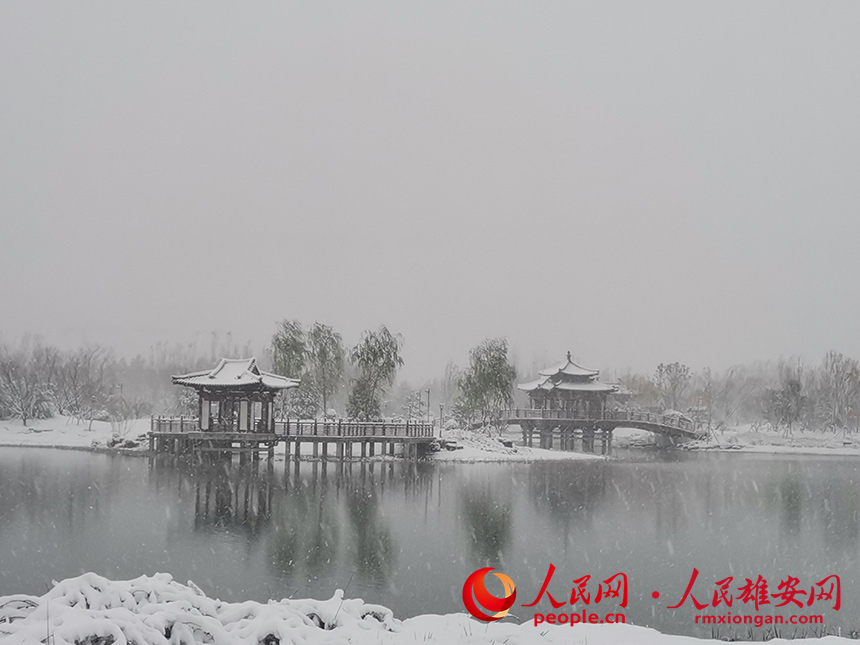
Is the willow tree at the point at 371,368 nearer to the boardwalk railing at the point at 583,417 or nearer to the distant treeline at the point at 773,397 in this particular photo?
the boardwalk railing at the point at 583,417

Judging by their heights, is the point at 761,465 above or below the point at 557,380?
below

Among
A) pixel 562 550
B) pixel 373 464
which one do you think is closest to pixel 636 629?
pixel 562 550

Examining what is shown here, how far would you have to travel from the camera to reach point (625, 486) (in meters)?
24.5

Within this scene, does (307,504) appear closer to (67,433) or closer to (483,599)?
(483,599)

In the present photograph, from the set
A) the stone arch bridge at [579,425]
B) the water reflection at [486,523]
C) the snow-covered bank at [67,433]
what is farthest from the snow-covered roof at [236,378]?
the stone arch bridge at [579,425]

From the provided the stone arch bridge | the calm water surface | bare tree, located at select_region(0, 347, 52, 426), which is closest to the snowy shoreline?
bare tree, located at select_region(0, 347, 52, 426)

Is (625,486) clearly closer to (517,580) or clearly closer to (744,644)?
(517,580)

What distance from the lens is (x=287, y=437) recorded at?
2888 centimetres

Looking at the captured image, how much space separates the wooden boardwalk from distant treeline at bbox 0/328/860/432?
11.4 feet

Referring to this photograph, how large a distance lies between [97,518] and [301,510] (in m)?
4.32

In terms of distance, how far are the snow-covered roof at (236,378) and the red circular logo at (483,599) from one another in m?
18.5

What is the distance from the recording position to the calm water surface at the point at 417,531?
11.7 m

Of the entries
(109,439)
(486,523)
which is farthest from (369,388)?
(486,523)

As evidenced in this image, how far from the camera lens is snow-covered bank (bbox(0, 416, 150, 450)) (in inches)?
1367
